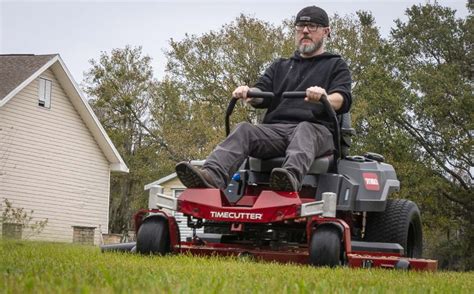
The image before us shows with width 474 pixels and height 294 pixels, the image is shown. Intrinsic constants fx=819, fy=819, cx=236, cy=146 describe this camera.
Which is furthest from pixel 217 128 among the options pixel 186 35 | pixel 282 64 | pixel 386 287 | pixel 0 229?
pixel 386 287

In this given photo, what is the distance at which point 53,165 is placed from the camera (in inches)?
989

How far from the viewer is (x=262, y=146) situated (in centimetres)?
631

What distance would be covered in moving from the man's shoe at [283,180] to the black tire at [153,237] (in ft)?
2.84

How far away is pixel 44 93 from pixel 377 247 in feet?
64.2

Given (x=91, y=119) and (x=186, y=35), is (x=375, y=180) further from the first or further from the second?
(x=186, y=35)

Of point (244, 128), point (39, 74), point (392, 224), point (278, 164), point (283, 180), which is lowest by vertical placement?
point (392, 224)

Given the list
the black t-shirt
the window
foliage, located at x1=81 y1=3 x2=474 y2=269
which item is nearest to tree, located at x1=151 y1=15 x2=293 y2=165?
foliage, located at x1=81 y1=3 x2=474 y2=269

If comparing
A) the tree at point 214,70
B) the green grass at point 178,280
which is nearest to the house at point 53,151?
the tree at point 214,70

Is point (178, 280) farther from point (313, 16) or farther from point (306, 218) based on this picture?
point (313, 16)

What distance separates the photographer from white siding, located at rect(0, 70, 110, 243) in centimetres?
2336

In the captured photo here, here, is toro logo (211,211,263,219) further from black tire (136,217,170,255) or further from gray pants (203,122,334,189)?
black tire (136,217,170,255)

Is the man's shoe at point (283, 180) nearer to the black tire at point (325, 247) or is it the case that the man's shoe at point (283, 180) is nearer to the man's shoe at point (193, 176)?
the black tire at point (325, 247)

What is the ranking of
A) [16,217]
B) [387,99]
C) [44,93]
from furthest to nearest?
[387,99]
[44,93]
[16,217]

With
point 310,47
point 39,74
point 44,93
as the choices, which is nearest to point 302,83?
point 310,47
